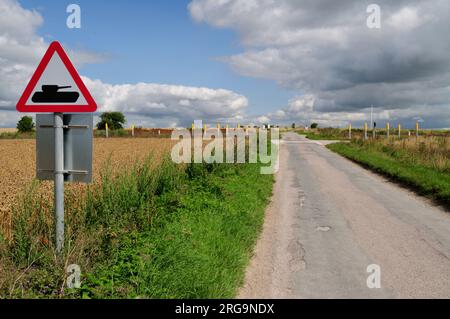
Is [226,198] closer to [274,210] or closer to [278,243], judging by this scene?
[274,210]

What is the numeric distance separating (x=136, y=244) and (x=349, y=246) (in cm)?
359

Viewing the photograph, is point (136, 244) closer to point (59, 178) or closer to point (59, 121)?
point (59, 178)

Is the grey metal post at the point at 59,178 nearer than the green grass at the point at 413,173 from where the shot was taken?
Yes

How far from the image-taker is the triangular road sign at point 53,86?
15.9ft

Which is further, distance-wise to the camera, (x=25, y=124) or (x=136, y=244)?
(x=25, y=124)

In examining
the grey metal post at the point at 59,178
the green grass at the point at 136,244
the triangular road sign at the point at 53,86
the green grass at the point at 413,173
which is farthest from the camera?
the green grass at the point at 413,173

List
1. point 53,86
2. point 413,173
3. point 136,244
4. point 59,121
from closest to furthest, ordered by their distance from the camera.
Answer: point 53,86
point 59,121
point 136,244
point 413,173

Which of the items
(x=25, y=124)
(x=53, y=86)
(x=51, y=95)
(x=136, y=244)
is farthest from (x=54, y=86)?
(x=25, y=124)

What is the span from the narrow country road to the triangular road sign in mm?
3209

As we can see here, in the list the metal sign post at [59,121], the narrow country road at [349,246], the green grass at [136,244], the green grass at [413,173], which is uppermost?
the metal sign post at [59,121]

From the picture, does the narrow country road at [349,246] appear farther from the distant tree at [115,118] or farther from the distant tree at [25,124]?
the distant tree at [115,118]

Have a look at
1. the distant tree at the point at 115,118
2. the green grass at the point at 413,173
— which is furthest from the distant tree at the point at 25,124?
the green grass at the point at 413,173

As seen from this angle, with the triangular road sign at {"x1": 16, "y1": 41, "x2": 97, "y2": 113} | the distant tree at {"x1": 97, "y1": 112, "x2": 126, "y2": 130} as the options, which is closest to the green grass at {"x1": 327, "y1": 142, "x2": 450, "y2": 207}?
the triangular road sign at {"x1": 16, "y1": 41, "x2": 97, "y2": 113}

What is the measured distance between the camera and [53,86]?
4859mm
